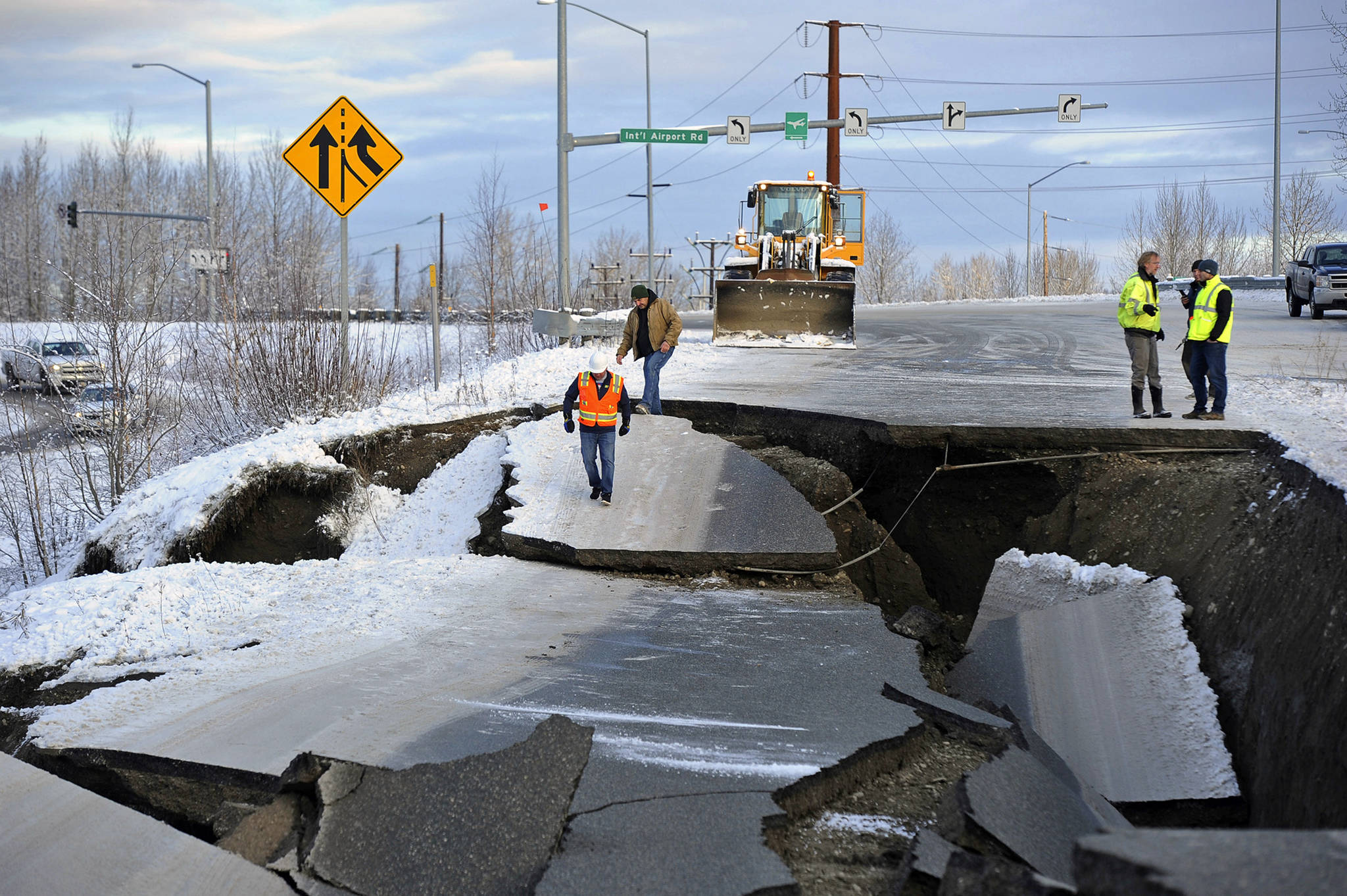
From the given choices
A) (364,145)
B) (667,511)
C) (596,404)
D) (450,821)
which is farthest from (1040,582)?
(364,145)

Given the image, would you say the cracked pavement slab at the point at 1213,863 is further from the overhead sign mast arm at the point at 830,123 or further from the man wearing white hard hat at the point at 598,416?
the overhead sign mast arm at the point at 830,123

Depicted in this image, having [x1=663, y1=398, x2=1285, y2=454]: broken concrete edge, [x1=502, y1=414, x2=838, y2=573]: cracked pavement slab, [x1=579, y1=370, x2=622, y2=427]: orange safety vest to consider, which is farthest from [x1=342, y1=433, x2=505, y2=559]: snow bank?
[x1=663, y1=398, x2=1285, y2=454]: broken concrete edge

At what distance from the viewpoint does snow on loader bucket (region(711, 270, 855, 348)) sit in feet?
64.1

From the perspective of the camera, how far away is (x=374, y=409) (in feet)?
43.6

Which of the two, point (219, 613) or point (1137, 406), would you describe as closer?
point (219, 613)

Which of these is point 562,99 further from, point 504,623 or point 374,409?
point 504,623

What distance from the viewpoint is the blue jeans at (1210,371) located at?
9.41 metres

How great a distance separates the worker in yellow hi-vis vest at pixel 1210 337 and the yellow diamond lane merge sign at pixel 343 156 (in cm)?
854

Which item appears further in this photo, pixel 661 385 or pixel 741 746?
pixel 661 385

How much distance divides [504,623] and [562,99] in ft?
54.8

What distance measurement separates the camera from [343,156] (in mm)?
11781

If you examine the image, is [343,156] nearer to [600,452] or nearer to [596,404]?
[596,404]

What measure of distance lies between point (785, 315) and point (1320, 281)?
13.3 m

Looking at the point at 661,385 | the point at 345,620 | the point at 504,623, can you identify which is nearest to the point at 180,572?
the point at 345,620
